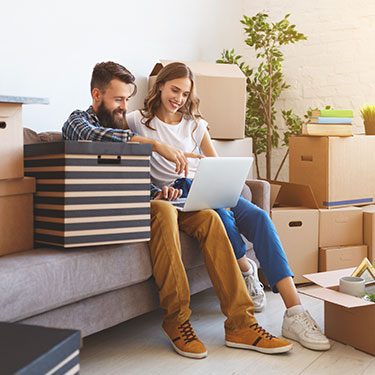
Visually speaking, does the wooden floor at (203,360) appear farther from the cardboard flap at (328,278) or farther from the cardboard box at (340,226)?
the cardboard box at (340,226)

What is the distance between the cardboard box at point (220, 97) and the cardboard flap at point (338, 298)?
133 cm

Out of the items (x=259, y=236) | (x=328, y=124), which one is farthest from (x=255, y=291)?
(x=328, y=124)

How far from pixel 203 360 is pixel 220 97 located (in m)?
1.64

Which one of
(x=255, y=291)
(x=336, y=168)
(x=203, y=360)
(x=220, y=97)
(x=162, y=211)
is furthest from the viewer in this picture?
(x=220, y=97)

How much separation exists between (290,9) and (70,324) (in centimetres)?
292

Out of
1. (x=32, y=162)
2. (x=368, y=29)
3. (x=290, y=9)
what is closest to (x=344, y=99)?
(x=368, y=29)

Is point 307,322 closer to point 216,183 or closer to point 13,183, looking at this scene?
→ point 216,183

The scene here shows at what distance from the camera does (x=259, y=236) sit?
1.96 m

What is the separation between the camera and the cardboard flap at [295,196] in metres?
2.66

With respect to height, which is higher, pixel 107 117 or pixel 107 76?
pixel 107 76

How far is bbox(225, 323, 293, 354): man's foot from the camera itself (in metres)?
1.70

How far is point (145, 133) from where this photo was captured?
221 centimetres

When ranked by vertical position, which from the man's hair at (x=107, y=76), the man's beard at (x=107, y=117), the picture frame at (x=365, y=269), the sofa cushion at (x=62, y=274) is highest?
the man's hair at (x=107, y=76)

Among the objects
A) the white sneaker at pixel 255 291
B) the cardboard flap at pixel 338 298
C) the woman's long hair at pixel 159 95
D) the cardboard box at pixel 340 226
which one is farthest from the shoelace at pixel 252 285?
the woman's long hair at pixel 159 95
